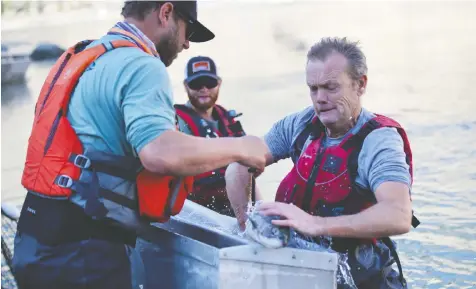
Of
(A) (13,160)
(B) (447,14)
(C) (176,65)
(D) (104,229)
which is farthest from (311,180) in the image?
(B) (447,14)

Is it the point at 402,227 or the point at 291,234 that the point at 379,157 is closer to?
the point at 402,227

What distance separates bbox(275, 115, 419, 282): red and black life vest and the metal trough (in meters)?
0.39

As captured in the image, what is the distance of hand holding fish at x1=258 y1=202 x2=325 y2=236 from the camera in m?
2.83

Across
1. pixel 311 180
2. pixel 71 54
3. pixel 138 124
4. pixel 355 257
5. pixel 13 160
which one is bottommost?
pixel 13 160

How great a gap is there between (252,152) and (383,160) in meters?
0.60

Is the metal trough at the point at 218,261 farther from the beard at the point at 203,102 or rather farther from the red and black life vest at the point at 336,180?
the beard at the point at 203,102

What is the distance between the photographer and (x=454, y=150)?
9.52 metres

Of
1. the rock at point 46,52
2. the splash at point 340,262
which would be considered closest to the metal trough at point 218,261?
the splash at point 340,262

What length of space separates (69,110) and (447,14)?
1977 cm

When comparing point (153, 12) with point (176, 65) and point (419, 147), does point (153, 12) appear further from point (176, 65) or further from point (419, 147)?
point (176, 65)

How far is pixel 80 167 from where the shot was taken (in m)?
2.73

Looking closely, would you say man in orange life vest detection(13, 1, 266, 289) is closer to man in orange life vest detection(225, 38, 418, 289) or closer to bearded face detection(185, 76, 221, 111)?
man in orange life vest detection(225, 38, 418, 289)

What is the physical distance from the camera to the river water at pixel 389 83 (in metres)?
6.99

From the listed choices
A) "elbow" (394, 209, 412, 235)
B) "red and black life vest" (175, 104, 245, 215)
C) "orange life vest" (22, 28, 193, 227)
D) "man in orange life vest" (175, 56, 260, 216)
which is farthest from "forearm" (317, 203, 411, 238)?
"man in orange life vest" (175, 56, 260, 216)
